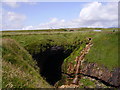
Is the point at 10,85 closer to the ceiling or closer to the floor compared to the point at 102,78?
closer to the ceiling

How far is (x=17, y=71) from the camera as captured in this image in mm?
13578

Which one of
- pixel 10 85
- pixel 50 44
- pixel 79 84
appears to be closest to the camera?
pixel 10 85

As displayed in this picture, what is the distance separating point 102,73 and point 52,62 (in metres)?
9.58

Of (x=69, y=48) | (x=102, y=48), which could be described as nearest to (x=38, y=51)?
(x=69, y=48)

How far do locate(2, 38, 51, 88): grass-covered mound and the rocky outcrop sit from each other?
6653mm

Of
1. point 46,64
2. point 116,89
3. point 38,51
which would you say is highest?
point 38,51

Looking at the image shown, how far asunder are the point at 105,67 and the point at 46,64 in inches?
393

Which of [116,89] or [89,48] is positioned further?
[89,48]

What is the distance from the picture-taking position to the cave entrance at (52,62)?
23.0m

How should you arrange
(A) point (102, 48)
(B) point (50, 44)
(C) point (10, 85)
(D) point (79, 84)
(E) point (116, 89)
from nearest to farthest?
(C) point (10, 85) → (E) point (116, 89) → (D) point (79, 84) → (A) point (102, 48) → (B) point (50, 44)

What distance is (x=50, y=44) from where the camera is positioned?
77.0ft

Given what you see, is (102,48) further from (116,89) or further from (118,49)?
(116,89)

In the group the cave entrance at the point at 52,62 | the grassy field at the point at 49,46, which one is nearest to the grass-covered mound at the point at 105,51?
the grassy field at the point at 49,46

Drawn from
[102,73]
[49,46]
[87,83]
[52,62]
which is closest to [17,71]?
[87,83]
